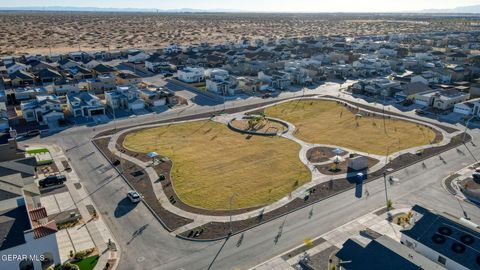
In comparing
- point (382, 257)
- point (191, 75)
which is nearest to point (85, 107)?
point (191, 75)

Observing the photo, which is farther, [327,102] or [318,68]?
[318,68]

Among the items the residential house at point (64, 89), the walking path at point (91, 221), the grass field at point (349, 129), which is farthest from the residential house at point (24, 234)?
the residential house at point (64, 89)

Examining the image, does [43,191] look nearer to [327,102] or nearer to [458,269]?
[458,269]

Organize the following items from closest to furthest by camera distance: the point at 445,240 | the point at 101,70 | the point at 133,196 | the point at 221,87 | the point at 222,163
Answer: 1. the point at 445,240
2. the point at 133,196
3. the point at 222,163
4. the point at 221,87
5. the point at 101,70

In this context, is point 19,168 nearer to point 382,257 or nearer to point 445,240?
point 382,257

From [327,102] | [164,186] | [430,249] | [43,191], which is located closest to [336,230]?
[430,249]

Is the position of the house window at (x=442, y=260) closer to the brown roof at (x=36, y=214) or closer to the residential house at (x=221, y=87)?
the brown roof at (x=36, y=214)
